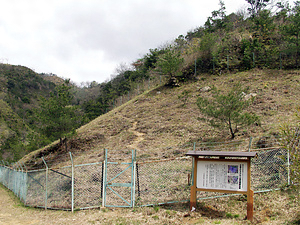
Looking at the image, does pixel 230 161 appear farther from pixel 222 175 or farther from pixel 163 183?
pixel 163 183

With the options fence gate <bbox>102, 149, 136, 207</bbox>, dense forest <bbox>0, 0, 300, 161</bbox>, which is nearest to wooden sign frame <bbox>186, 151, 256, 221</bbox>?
fence gate <bbox>102, 149, 136, 207</bbox>

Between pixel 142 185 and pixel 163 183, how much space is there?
2.71 feet

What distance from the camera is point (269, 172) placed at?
888 centimetres

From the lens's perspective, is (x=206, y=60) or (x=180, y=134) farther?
(x=206, y=60)

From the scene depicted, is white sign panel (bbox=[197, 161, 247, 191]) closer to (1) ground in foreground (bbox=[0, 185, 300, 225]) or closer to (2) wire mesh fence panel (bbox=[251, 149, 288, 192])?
(1) ground in foreground (bbox=[0, 185, 300, 225])

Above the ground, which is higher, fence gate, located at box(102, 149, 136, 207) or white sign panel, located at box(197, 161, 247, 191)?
white sign panel, located at box(197, 161, 247, 191)

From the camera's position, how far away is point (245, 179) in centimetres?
674

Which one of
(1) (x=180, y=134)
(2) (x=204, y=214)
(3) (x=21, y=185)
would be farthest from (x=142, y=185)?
(1) (x=180, y=134)

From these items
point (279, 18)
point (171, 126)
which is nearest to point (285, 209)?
point (171, 126)

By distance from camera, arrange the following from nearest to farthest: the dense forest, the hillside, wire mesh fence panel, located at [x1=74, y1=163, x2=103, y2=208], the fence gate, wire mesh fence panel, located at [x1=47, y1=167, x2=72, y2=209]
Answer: the fence gate, wire mesh fence panel, located at [x1=74, y1=163, x2=103, y2=208], wire mesh fence panel, located at [x1=47, y1=167, x2=72, y2=209], the hillside, the dense forest

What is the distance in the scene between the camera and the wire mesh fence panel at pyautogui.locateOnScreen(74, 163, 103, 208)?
29.4ft

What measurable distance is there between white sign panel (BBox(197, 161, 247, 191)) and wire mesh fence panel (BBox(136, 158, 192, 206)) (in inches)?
55.4

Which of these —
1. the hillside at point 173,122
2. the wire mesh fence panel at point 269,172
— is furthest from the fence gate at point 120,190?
the hillside at point 173,122

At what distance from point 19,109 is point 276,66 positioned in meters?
53.4
